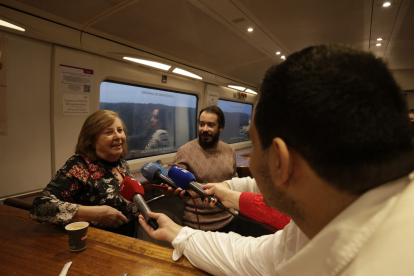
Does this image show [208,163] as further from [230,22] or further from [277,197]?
[277,197]

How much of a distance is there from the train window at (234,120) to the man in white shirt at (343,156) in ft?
15.5

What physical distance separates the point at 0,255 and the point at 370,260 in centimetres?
139

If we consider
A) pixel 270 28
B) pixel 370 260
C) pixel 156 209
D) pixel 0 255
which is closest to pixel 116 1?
pixel 270 28

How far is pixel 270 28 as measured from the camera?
2.18m

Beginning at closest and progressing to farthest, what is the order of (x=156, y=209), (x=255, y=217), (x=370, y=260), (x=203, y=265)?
(x=370, y=260), (x=203, y=265), (x=255, y=217), (x=156, y=209)

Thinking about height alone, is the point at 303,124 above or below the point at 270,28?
below

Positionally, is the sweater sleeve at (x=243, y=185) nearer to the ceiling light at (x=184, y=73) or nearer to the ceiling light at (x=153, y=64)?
the ceiling light at (x=153, y=64)

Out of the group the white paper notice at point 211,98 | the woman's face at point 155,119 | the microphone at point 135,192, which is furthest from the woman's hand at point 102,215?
the white paper notice at point 211,98

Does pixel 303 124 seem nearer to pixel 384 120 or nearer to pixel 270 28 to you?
pixel 384 120

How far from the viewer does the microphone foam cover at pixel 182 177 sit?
4.52ft

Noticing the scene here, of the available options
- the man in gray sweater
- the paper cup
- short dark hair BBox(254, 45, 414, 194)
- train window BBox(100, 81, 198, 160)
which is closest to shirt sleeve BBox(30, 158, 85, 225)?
the paper cup

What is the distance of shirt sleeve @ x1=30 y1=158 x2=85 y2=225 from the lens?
1239 millimetres

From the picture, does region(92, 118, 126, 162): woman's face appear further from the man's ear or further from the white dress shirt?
the man's ear

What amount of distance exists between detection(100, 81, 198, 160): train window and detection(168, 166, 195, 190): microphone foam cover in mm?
1873
